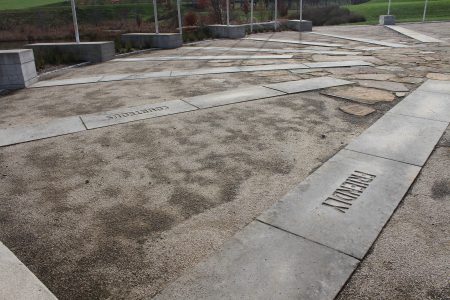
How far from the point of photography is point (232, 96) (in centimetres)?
700

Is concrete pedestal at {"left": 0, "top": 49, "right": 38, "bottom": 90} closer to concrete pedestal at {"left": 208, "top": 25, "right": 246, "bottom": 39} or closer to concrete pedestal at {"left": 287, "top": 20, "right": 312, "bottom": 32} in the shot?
concrete pedestal at {"left": 208, "top": 25, "right": 246, "bottom": 39}

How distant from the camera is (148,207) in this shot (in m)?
3.40

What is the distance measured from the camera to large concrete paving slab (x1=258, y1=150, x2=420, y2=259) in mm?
2904

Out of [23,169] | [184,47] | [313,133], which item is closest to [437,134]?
[313,133]

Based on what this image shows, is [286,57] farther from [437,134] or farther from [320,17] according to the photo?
[320,17]

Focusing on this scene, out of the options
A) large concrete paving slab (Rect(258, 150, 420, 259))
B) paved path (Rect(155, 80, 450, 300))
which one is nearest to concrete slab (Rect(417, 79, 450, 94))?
paved path (Rect(155, 80, 450, 300))

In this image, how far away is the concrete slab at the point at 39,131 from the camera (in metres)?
5.18

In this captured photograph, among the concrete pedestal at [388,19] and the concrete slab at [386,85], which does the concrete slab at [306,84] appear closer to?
the concrete slab at [386,85]

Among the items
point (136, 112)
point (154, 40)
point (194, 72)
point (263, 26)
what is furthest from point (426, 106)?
point (263, 26)

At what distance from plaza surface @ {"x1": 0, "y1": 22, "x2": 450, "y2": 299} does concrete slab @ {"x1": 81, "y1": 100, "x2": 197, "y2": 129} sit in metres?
0.03

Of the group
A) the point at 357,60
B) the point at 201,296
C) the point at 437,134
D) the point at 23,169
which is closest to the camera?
the point at 201,296

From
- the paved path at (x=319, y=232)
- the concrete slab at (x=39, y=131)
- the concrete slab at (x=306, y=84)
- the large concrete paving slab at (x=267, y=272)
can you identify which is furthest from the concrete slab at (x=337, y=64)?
the large concrete paving slab at (x=267, y=272)

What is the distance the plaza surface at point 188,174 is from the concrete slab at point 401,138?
0.04 metres

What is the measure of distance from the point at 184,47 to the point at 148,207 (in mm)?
12630
